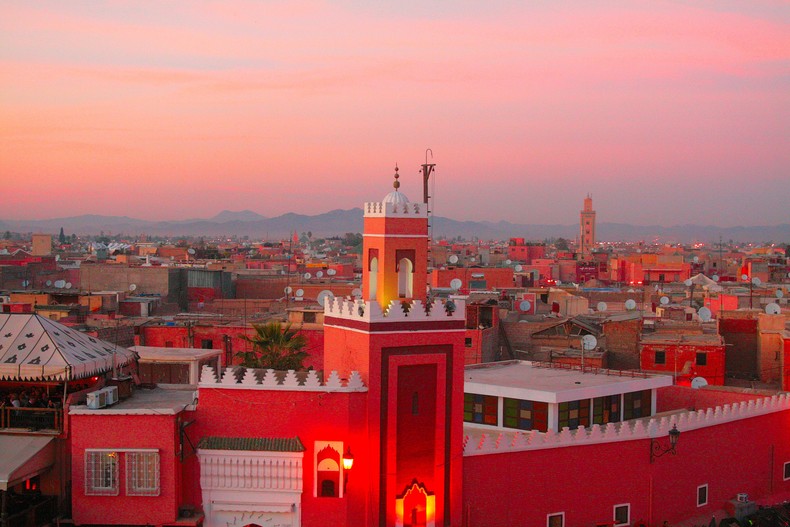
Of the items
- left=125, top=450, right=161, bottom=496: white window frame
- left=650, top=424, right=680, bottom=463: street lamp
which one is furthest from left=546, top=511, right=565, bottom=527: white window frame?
left=125, top=450, right=161, bottom=496: white window frame

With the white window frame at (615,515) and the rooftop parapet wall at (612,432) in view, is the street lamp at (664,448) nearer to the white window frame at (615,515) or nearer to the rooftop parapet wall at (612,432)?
the rooftop parapet wall at (612,432)

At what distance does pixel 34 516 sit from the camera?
17734 millimetres

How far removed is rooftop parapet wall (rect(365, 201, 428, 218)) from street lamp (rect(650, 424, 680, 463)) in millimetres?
7564

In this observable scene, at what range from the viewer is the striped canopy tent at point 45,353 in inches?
728

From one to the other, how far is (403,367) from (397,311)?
1.07 meters

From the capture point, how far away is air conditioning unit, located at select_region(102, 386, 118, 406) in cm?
1884

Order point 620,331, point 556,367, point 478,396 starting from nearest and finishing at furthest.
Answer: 1. point 478,396
2. point 556,367
3. point 620,331

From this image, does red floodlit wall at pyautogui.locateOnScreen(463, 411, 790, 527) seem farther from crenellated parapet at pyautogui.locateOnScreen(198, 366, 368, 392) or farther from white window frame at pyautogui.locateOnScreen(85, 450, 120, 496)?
white window frame at pyautogui.locateOnScreen(85, 450, 120, 496)

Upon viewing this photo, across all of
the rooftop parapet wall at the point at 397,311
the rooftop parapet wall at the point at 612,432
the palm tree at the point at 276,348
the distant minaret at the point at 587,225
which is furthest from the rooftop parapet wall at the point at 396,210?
the distant minaret at the point at 587,225

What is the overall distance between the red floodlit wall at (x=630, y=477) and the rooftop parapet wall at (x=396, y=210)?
15.8ft

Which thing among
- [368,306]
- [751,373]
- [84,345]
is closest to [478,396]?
[368,306]

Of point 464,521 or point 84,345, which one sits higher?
point 84,345

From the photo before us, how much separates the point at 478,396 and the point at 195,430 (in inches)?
310

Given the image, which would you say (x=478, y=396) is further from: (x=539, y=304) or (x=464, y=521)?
(x=539, y=304)
